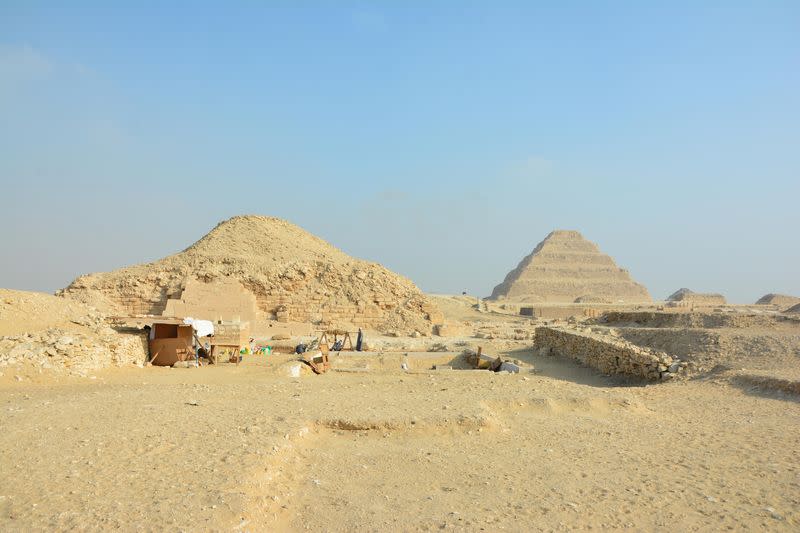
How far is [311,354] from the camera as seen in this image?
550 inches

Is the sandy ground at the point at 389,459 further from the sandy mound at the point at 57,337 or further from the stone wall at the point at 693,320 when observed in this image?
the stone wall at the point at 693,320

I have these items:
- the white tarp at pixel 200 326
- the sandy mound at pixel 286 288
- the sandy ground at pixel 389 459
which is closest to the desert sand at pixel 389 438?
the sandy ground at pixel 389 459

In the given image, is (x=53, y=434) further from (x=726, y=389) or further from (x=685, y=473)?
(x=726, y=389)

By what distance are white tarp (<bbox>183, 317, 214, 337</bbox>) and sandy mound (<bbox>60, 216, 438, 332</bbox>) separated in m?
10.2

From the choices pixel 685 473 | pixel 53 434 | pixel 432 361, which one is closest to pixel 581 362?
pixel 432 361

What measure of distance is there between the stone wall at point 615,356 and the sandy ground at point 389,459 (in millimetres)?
2166

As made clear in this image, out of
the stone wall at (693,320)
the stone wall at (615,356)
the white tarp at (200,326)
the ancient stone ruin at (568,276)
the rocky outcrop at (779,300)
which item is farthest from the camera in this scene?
the ancient stone ruin at (568,276)

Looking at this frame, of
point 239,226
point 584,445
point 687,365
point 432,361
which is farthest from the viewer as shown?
point 239,226

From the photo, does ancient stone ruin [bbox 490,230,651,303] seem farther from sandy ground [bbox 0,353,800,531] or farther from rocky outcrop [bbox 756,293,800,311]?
sandy ground [bbox 0,353,800,531]

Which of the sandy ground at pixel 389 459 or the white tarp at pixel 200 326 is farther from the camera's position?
the white tarp at pixel 200 326

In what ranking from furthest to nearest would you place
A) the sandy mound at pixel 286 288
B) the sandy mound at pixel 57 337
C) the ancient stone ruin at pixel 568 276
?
the ancient stone ruin at pixel 568 276, the sandy mound at pixel 286 288, the sandy mound at pixel 57 337

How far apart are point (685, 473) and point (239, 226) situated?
29.6 m

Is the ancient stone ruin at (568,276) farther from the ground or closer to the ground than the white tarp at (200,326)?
farther from the ground

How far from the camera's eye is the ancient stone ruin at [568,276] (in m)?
88.2
